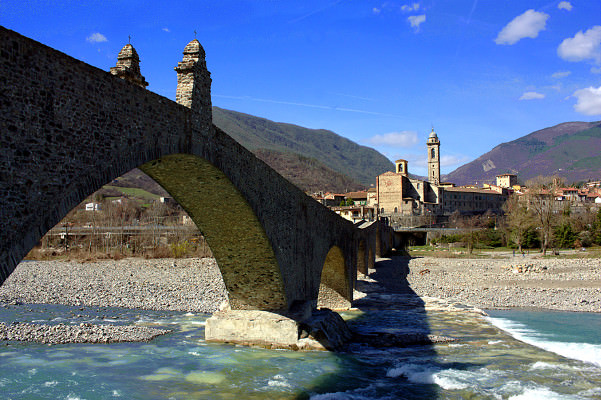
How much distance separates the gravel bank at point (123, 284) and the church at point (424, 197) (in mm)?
Result: 52970

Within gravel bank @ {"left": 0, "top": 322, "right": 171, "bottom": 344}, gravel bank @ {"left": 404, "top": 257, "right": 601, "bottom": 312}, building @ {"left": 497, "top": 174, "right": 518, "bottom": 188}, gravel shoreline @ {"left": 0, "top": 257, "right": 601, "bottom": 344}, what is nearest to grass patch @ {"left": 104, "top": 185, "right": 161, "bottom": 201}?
gravel shoreline @ {"left": 0, "top": 257, "right": 601, "bottom": 344}

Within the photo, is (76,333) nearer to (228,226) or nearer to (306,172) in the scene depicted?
(228,226)

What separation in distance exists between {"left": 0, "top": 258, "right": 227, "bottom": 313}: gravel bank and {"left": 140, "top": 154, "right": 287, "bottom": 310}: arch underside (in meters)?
8.29

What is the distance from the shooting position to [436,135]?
115812mm

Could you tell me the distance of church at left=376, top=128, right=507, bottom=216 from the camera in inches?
3499

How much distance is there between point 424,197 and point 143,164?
88631 mm

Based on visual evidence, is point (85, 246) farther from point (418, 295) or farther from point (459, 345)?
point (459, 345)

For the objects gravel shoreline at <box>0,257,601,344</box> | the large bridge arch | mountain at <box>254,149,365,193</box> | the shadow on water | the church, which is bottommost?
the shadow on water

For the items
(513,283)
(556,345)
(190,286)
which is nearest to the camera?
(556,345)

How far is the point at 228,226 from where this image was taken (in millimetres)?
13062

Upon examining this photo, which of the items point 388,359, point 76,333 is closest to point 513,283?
point 388,359

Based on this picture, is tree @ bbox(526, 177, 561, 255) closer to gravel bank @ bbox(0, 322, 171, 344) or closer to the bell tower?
gravel bank @ bbox(0, 322, 171, 344)

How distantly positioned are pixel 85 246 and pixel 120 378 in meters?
42.0

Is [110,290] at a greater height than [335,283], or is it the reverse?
[335,283]
